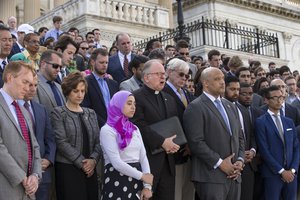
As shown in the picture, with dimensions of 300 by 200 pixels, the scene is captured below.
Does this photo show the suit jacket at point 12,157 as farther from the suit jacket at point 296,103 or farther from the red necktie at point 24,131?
the suit jacket at point 296,103

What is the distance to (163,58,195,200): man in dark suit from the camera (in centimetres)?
722

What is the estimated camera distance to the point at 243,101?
8367 mm

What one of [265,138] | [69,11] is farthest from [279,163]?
[69,11]

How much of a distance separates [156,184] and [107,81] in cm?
199

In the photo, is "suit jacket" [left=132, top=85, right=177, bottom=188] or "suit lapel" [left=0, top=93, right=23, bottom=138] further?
"suit jacket" [left=132, top=85, right=177, bottom=188]

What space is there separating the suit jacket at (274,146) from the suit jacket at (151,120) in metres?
1.75

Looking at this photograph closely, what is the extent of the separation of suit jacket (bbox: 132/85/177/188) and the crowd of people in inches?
0.5

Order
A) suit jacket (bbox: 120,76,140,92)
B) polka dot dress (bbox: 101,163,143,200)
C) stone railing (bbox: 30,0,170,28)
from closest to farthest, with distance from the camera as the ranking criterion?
polka dot dress (bbox: 101,163,143,200), suit jacket (bbox: 120,76,140,92), stone railing (bbox: 30,0,170,28)

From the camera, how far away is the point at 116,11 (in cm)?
1964

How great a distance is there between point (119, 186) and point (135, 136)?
24.8 inches

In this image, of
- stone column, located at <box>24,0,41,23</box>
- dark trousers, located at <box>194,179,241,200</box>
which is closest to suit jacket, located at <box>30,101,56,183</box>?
dark trousers, located at <box>194,179,241,200</box>

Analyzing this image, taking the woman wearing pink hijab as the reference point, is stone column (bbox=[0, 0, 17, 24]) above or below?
above

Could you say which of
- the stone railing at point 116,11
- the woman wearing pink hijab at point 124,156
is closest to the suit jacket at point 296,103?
the woman wearing pink hijab at point 124,156

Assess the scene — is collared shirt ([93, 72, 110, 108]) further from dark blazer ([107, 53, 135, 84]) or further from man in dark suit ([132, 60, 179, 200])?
dark blazer ([107, 53, 135, 84])
